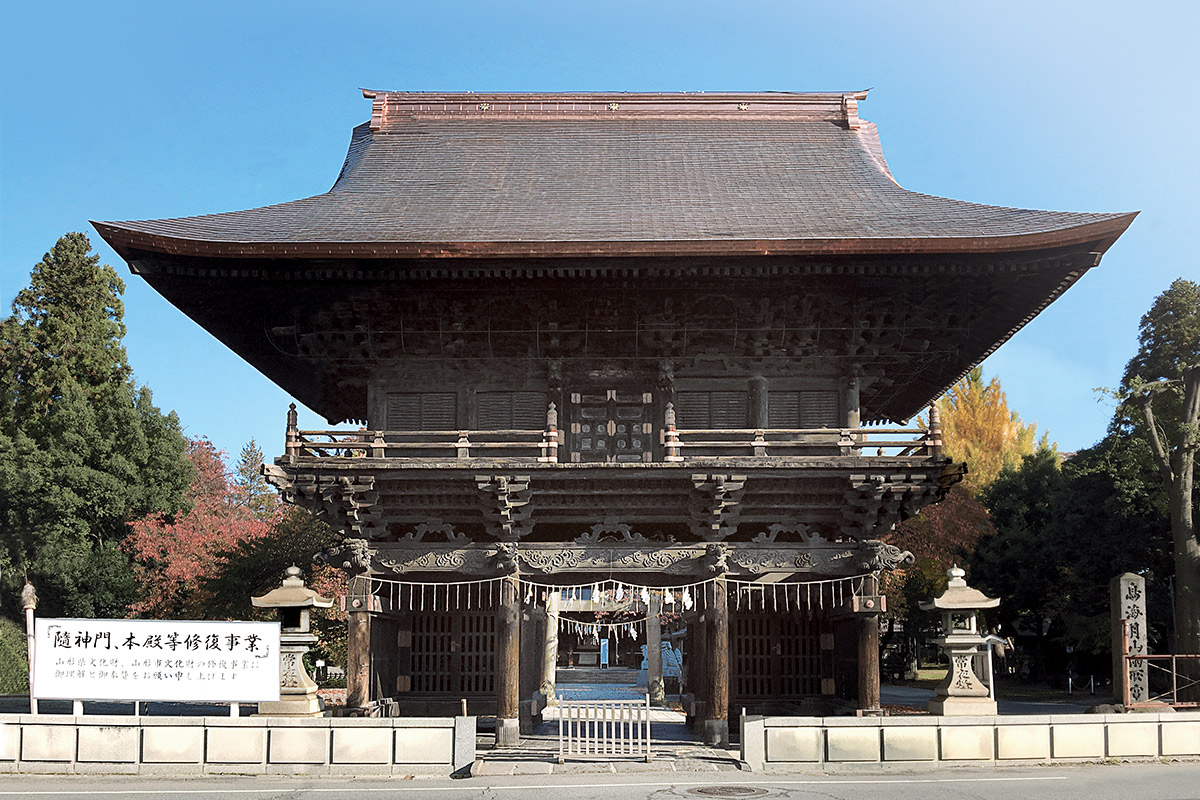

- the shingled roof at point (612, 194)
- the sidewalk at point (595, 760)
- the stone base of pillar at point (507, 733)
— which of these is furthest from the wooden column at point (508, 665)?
the shingled roof at point (612, 194)

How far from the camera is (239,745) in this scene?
13453 millimetres

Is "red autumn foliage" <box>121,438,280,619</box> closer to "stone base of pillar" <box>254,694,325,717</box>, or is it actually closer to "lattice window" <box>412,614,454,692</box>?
"lattice window" <box>412,614,454,692</box>

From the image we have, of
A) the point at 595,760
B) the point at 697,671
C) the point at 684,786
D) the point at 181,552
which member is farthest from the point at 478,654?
the point at 181,552

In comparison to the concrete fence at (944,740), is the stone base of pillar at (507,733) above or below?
below

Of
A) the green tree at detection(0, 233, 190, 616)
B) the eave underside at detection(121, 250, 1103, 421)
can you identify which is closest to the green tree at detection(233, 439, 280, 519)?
the green tree at detection(0, 233, 190, 616)

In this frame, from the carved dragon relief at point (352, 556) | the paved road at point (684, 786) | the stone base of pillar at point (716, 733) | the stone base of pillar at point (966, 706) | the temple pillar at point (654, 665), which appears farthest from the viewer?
the temple pillar at point (654, 665)

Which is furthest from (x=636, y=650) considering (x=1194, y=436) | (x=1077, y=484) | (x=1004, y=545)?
(x=1194, y=436)

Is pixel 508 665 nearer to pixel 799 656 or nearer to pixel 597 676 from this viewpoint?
pixel 799 656

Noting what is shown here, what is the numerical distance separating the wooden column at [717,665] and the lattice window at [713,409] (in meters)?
2.92

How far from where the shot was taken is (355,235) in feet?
55.8

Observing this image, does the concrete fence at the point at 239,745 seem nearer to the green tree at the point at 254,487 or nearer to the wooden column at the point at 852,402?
the wooden column at the point at 852,402

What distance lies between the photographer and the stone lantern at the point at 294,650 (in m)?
14.4

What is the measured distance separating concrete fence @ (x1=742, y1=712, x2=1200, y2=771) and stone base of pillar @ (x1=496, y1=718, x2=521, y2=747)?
440 cm

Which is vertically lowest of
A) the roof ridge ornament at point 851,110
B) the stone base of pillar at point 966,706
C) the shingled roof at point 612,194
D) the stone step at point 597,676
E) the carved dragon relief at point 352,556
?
the stone step at point 597,676
